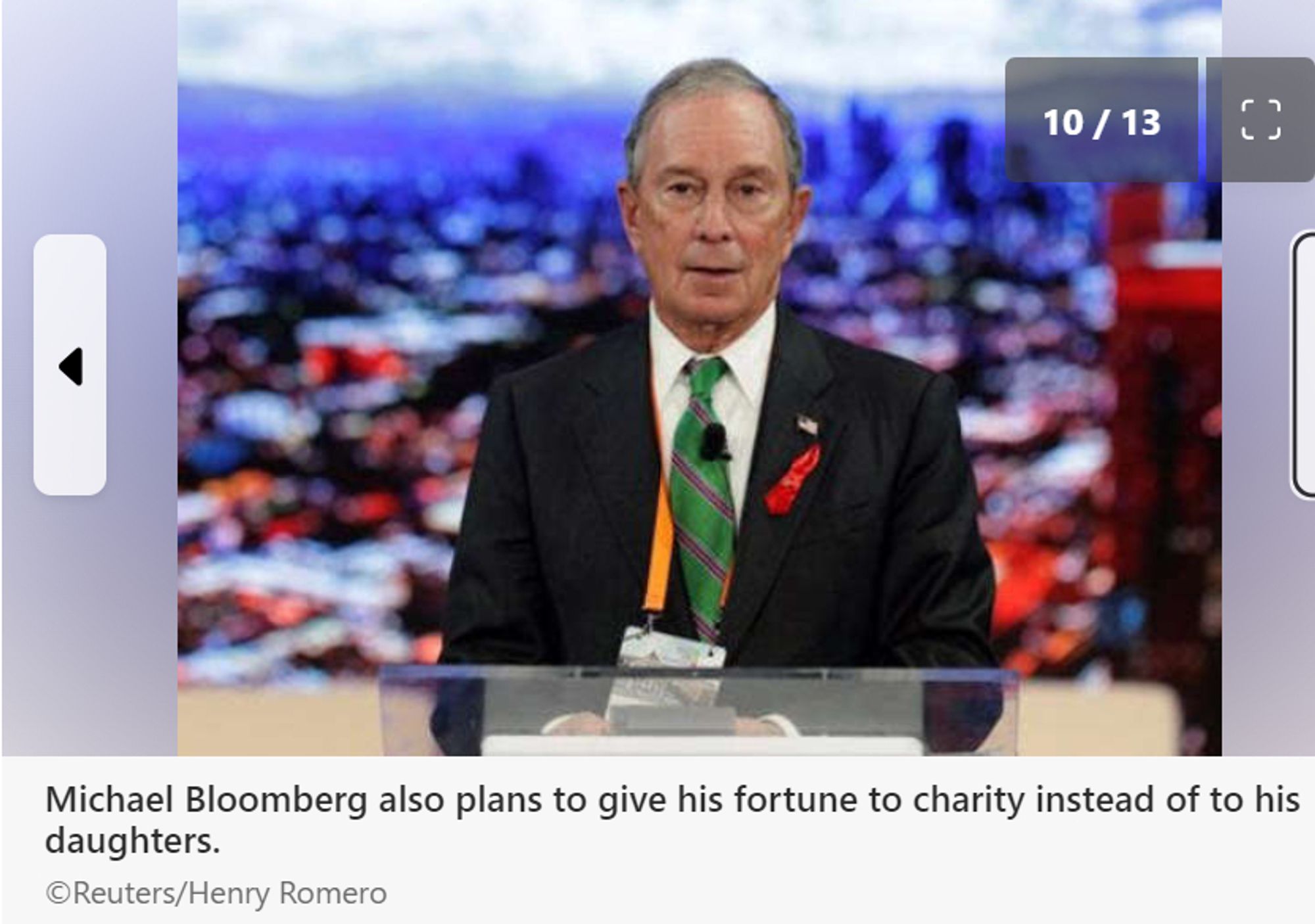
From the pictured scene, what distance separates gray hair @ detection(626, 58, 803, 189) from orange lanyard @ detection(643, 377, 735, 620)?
263 mm

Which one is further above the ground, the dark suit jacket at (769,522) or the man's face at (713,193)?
the man's face at (713,193)

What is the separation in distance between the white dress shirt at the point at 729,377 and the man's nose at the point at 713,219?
0.07m

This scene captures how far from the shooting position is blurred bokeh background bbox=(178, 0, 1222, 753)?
8.09 ft

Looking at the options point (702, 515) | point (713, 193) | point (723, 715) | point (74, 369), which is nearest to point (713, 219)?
point (713, 193)

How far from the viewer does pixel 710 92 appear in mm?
2459

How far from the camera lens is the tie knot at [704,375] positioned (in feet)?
8.23

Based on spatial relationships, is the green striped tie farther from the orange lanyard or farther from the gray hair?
the gray hair

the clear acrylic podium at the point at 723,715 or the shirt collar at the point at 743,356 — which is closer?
the clear acrylic podium at the point at 723,715

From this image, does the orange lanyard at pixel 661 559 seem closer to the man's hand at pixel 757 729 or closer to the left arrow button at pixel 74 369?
the man's hand at pixel 757 729

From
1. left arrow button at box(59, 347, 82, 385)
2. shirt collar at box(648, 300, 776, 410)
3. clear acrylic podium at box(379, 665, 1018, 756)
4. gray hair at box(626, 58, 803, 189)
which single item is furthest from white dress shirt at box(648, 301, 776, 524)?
left arrow button at box(59, 347, 82, 385)

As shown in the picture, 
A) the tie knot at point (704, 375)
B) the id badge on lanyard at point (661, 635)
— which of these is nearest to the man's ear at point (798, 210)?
the tie knot at point (704, 375)
